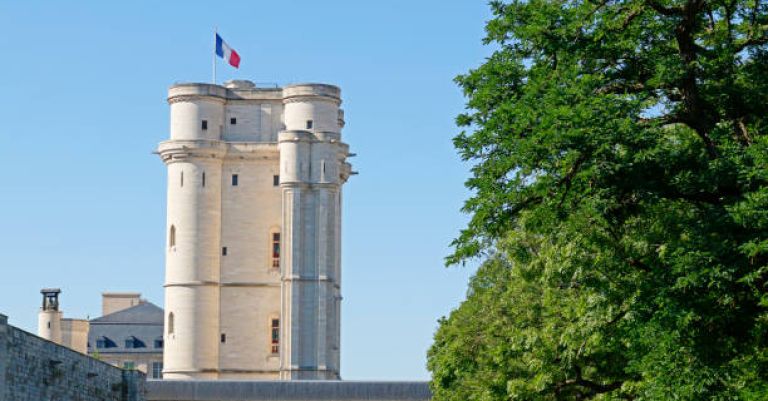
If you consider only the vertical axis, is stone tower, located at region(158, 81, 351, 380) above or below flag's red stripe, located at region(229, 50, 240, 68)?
below

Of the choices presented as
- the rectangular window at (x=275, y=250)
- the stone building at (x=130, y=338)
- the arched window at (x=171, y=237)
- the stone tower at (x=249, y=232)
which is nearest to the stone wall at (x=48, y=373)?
the stone tower at (x=249, y=232)

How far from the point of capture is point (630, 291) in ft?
89.6

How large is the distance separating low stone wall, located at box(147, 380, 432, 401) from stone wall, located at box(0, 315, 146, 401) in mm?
29831

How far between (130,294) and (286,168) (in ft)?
153

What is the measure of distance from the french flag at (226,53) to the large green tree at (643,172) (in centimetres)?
7404

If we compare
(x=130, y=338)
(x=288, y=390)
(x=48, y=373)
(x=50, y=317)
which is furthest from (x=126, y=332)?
(x=48, y=373)

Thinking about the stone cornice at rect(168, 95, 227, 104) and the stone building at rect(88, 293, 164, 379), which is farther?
the stone building at rect(88, 293, 164, 379)

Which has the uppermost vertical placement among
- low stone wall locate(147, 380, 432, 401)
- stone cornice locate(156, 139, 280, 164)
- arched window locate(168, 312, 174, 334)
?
stone cornice locate(156, 139, 280, 164)

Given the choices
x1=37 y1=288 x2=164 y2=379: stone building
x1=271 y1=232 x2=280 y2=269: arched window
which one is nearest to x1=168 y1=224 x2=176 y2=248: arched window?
x1=271 y1=232 x2=280 y2=269: arched window

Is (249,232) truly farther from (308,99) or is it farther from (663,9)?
(663,9)

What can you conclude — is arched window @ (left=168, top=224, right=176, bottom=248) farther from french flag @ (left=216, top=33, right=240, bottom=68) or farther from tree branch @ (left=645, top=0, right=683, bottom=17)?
tree branch @ (left=645, top=0, right=683, bottom=17)

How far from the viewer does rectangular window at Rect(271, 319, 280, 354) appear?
333ft

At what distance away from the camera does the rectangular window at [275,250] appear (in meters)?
102

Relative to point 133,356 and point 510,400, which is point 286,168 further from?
point 510,400
